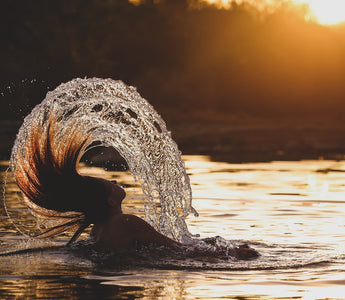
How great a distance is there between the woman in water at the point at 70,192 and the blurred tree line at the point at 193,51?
35.5 metres

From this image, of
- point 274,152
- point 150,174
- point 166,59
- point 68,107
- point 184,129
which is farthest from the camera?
point 166,59

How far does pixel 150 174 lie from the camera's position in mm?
10758

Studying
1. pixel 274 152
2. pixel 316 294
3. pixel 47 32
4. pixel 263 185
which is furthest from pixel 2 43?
pixel 316 294

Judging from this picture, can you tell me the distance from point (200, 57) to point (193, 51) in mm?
664

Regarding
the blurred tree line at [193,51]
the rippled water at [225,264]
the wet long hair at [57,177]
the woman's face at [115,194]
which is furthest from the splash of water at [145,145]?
the blurred tree line at [193,51]

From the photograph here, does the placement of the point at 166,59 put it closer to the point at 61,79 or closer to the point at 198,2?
the point at 198,2

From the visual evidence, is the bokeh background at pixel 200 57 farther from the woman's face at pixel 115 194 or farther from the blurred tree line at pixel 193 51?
the woman's face at pixel 115 194

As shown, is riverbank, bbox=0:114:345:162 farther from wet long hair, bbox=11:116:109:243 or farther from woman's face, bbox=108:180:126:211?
woman's face, bbox=108:180:126:211

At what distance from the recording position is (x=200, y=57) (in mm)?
55406

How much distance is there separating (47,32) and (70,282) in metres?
40.2

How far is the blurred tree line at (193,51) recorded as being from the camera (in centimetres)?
4788

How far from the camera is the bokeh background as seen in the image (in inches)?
1769

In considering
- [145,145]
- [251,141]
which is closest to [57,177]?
[145,145]

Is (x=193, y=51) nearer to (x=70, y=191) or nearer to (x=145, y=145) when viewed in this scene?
(x=145, y=145)
